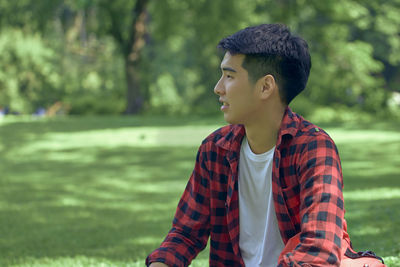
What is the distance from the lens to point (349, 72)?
28.2 meters

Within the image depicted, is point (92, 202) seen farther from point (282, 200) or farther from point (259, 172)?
point (282, 200)

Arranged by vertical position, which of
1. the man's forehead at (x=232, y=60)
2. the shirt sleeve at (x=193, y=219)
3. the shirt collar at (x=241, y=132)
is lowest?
the shirt sleeve at (x=193, y=219)

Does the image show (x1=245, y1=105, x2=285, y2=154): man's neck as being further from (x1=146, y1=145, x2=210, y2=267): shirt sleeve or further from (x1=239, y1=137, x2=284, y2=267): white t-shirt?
(x1=146, y1=145, x2=210, y2=267): shirt sleeve

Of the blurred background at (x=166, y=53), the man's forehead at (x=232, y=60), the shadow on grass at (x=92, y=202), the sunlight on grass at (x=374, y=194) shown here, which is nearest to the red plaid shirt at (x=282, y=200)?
the man's forehead at (x=232, y=60)

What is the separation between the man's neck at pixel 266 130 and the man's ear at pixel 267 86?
9cm

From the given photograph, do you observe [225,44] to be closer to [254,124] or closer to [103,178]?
[254,124]

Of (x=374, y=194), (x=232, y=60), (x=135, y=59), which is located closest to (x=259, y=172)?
(x=232, y=60)

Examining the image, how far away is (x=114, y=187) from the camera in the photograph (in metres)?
10.8

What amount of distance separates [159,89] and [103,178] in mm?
31734

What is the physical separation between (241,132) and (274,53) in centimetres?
41

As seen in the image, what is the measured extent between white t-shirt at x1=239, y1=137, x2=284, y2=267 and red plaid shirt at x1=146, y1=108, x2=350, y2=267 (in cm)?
4

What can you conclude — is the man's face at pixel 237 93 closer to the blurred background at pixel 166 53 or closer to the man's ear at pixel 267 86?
the man's ear at pixel 267 86

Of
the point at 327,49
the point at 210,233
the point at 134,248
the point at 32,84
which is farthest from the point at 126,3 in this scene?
the point at 210,233

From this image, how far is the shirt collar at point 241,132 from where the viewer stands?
2.56 meters
